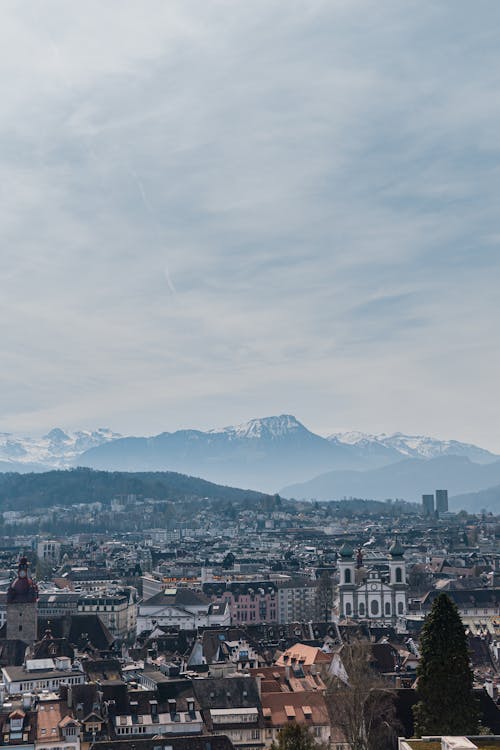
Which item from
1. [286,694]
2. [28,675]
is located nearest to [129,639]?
[28,675]

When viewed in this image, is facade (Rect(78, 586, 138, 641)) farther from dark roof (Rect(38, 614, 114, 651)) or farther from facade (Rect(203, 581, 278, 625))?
dark roof (Rect(38, 614, 114, 651))

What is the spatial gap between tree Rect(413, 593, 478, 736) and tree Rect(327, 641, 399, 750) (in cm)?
287

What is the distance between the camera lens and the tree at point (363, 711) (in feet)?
178

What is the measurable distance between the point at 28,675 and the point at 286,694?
2051 centimetres

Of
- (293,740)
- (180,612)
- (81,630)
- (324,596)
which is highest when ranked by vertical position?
(324,596)

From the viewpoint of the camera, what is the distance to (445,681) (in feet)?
169

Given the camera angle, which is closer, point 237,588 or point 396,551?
point 396,551

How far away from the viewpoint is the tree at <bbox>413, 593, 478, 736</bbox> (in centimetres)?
5094

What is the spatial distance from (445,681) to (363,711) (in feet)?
17.9

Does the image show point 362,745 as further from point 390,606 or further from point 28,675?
point 390,606

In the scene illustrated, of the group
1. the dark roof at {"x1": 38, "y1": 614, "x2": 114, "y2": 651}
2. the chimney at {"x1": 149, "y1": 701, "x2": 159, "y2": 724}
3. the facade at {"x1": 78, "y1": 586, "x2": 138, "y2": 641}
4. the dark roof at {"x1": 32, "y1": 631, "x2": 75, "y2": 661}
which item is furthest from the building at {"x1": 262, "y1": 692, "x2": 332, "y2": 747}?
the facade at {"x1": 78, "y1": 586, "x2": 138, "y2": 641}

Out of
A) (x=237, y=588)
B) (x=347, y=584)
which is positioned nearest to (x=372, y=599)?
(x=347, y=584)

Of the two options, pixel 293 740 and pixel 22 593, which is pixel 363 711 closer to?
pixel 293 740

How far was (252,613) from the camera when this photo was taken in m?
150
